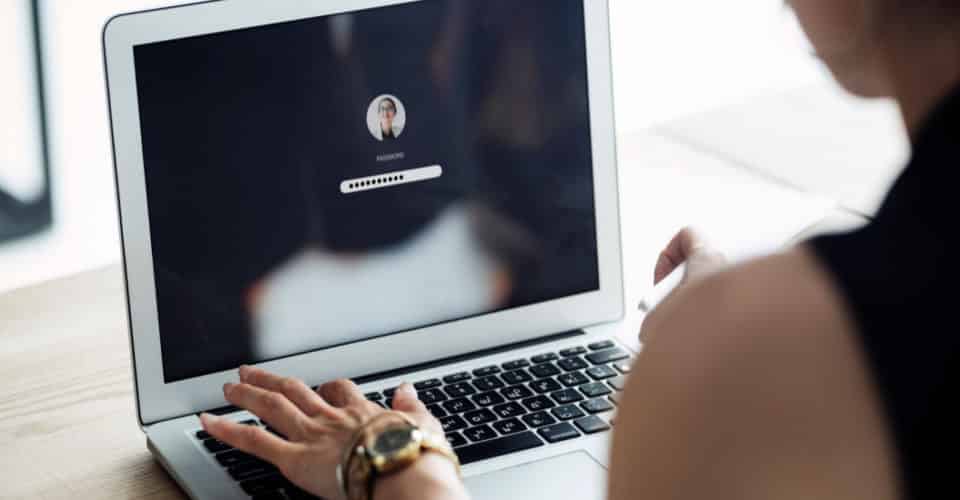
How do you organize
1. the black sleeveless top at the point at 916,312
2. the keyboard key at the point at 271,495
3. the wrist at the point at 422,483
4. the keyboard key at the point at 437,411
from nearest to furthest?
the black sleeveless top at the point at 916,312 < the wrist at the point at 422,483 < the keyboard key at the point at 271,495 < the keyboard key at the point at 437,411

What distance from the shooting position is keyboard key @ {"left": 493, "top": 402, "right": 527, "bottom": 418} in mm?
1169

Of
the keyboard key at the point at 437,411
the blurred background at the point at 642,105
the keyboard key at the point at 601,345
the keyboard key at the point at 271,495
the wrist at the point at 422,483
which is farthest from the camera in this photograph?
the blurred background at the point at 642,105

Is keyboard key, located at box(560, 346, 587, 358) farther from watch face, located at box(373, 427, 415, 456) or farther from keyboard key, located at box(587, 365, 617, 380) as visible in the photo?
watch face, located at box(373, 427, 415, 456)

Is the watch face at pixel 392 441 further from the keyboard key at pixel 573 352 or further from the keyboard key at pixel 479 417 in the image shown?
the keyboard key at pixel 573 352

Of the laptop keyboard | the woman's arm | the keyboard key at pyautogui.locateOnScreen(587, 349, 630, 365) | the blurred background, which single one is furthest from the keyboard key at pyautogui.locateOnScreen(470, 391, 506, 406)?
the blurred background

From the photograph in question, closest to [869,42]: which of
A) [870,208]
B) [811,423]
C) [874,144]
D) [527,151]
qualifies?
[811,423]

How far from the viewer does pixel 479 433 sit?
1144mm

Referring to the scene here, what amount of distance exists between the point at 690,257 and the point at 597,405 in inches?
5.8

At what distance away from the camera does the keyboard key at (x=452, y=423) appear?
1149 millimetres

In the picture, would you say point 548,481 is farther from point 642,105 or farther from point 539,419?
point 642,105

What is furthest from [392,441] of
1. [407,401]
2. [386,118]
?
[386,118]

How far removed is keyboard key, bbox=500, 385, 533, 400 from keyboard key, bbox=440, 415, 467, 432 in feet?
0.18

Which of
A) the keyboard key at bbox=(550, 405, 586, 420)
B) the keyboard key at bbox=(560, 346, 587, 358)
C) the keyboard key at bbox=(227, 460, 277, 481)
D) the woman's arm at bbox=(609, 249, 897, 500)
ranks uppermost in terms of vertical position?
the woman's arm at bbox=(609, 249, 897, 500)

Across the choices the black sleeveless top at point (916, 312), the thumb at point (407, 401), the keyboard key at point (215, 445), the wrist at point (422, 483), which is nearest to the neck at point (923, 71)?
the black sleeveless top at point (916, 312)
